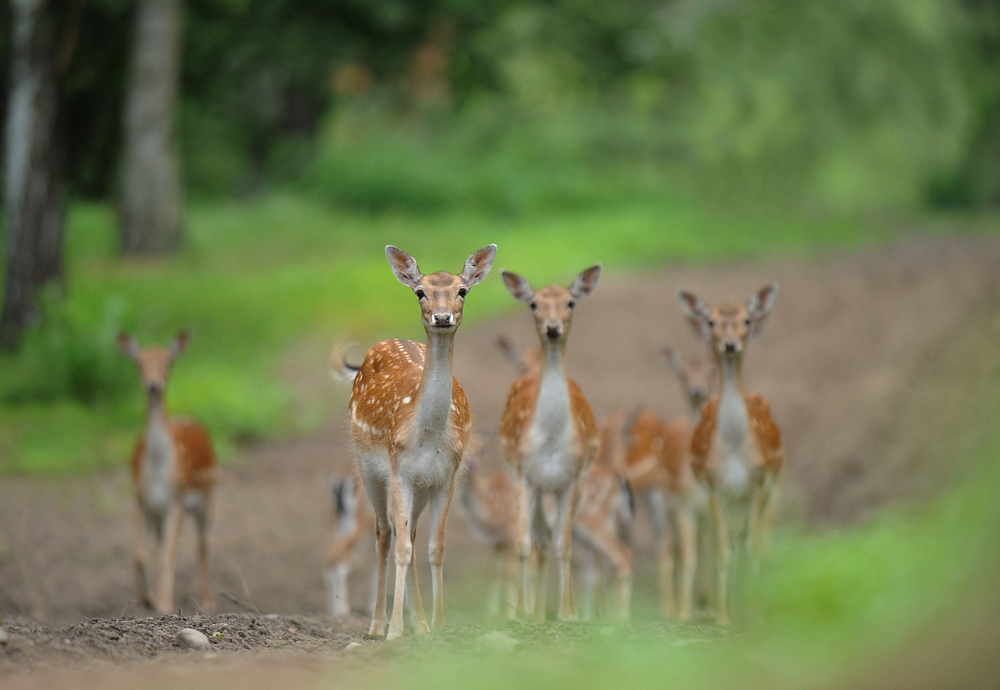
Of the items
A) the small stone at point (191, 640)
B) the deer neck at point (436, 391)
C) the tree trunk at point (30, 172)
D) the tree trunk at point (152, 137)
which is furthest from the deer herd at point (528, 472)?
the tree trunk at point (152, 137)

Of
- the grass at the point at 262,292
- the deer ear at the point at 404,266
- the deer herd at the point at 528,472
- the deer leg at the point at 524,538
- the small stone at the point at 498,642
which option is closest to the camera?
the small stone at the point at 498,642

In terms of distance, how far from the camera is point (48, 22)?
13016 millimetres

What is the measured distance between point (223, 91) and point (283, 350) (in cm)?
703

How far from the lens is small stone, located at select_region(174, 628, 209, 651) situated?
5027mm

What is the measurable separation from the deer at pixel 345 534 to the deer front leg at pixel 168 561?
988mm

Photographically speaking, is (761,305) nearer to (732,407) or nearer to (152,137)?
(732,407)

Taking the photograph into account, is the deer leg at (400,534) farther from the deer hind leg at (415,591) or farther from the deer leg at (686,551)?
the deer leg at (686,551)

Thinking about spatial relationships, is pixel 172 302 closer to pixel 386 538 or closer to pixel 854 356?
pixel 854 356

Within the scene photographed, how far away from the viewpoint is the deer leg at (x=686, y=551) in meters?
8.04

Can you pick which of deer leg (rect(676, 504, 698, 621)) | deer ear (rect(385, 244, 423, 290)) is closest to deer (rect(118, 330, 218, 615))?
deer leg (rect(676, 504, 698, 621))

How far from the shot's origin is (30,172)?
12.8 m

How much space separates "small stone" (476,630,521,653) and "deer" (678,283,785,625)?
8.46 feet

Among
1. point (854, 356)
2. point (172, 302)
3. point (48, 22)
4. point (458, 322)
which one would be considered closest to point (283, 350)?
point (172, 302)

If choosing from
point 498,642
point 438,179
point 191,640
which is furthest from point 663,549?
point 438,179
